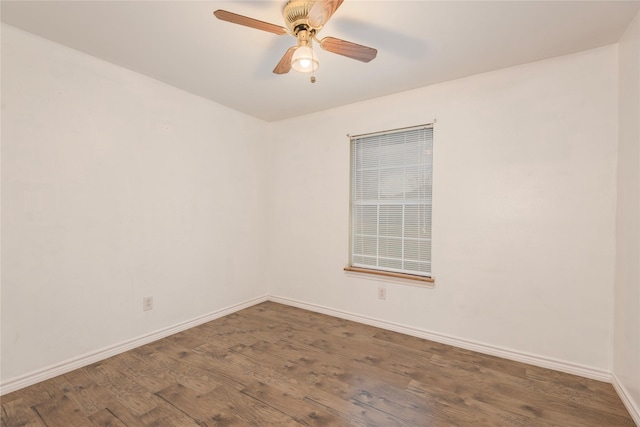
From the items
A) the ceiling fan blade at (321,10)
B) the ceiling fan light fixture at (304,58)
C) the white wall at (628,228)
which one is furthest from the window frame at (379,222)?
the ceiling fan blade at (321,10)

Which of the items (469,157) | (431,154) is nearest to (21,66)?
(431,154)

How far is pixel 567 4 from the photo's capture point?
1.71m

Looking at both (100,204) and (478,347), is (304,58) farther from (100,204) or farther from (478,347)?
(478,347)

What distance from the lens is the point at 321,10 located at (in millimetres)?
1432

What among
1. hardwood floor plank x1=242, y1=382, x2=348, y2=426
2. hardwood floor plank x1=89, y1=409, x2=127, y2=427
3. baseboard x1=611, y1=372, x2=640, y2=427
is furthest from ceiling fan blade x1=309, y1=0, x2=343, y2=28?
baseboard x1=611, y1=372, x2=640, y2=427

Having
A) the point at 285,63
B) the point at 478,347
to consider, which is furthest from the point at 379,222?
the point at 285,63

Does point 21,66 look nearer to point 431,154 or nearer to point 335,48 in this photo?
point 335,48

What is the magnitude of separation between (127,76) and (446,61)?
8.90ft

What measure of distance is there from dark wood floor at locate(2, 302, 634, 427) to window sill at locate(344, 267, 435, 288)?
0.55m

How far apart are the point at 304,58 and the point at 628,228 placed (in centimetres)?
231

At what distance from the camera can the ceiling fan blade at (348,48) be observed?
5.54 feet

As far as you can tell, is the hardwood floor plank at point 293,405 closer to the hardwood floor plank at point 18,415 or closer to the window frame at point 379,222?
the hardwood floor plank at point 18,415

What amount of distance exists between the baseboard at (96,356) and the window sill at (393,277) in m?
1.61

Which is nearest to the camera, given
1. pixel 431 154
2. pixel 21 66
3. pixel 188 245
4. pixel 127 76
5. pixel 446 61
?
pixel 21 66
